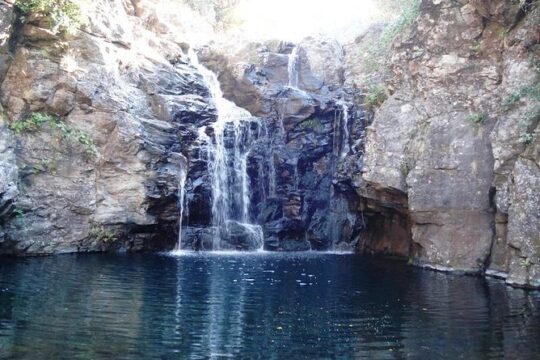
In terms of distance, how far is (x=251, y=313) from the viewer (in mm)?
11398

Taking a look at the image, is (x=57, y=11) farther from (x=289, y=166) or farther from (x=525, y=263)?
(x=525, y=263)

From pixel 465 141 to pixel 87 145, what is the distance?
14011 mm

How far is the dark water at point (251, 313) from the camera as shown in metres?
8.59

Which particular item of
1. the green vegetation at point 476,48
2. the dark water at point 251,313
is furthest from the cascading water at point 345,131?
the dark water at point 251,313

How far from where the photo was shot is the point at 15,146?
20.1 m

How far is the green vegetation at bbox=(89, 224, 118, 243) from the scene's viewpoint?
21.4 meters

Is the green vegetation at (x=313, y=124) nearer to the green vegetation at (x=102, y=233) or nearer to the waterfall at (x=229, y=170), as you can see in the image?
the waterfall at (x=229, y=170)

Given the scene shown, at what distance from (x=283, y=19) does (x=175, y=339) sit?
36.8 metres

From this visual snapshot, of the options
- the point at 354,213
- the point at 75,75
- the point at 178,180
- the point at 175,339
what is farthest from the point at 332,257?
the point at 175,339

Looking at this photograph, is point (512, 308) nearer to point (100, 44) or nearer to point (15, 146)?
point (15, 146)

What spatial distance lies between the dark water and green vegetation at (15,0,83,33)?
9210 millimetres

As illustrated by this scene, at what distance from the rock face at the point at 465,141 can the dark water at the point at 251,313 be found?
1.79 metres

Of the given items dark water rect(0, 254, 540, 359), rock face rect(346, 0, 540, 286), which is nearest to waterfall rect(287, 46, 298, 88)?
rock face rect(346, 0, 540, 286)

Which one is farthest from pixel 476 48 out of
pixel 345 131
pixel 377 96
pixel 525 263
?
pixel 525 263
